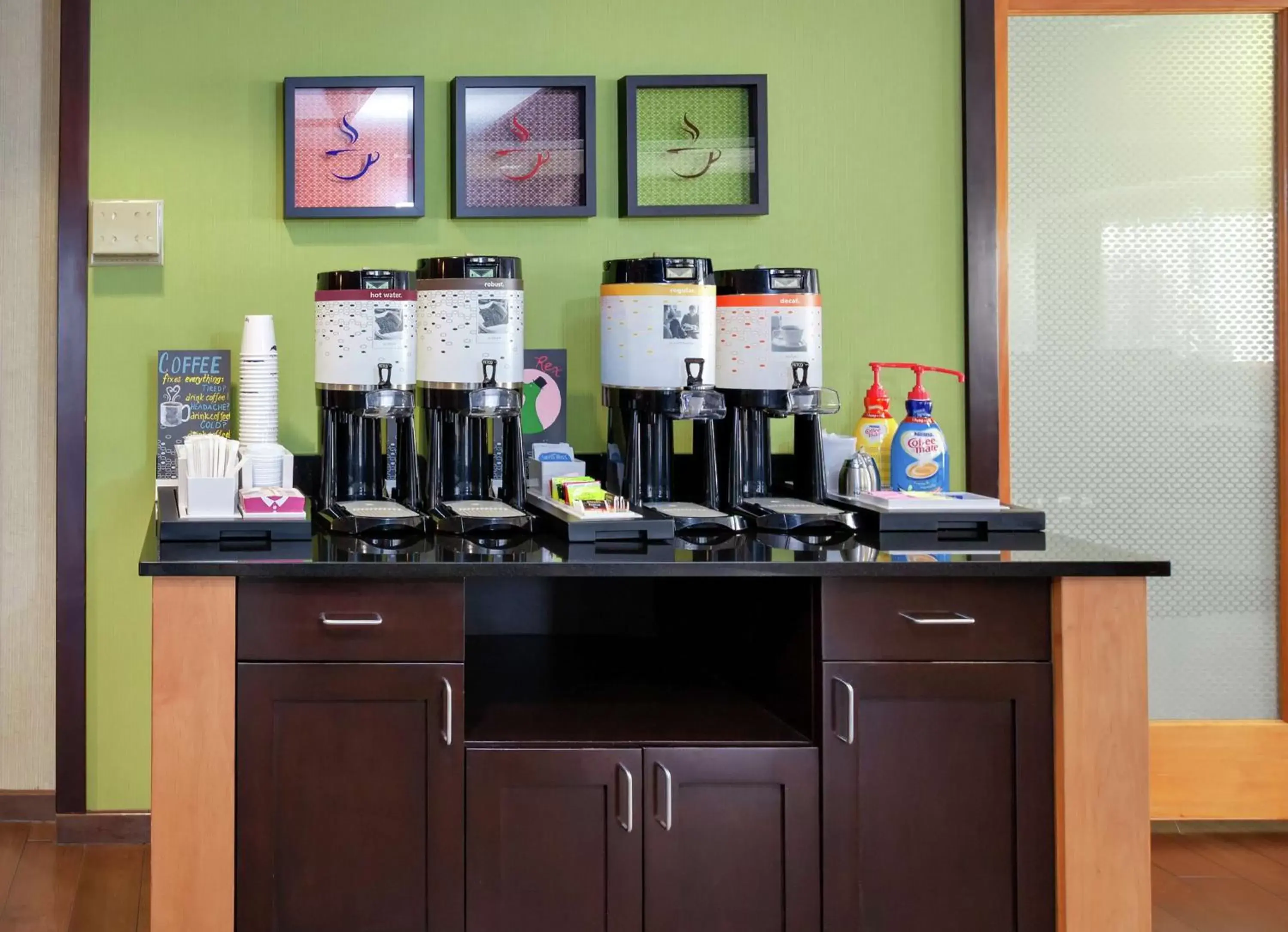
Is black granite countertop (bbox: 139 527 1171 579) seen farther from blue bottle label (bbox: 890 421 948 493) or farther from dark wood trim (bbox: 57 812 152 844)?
dark wood trim (bbox: 57 812 152 844)

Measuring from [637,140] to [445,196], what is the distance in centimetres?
39

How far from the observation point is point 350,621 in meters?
1.72

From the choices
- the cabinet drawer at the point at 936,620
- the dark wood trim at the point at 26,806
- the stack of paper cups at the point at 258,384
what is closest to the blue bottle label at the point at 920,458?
the cabinet drawer at the point at 936,620

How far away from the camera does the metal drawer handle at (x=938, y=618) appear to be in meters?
1.76

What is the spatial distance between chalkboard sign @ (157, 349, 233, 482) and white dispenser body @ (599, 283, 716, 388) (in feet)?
2.76

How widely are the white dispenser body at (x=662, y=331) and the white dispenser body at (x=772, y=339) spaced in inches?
2.7

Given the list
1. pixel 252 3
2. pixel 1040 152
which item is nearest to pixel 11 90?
pixel 252 3

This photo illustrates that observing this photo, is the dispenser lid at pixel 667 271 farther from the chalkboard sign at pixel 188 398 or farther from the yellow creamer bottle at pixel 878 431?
the chalkboard sign at pixel 188 398

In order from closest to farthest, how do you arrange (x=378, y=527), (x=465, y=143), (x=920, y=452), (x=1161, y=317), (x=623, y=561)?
(x=623, y=561), (x=378, y=527), (x=920, y=452), (x=465, y=143), (x=1161, y=317)

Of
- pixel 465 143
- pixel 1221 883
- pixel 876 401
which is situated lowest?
pixel 1221 883

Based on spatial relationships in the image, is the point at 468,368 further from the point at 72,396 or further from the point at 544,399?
the point at 72,396

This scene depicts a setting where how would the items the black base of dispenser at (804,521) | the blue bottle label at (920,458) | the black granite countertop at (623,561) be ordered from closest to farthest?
the black granite countertop at (623,561)
the black base of dispenser at (804,521)
the blue bottle label at (920,458)

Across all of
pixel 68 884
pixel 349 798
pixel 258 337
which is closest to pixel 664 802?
pixel 349 798

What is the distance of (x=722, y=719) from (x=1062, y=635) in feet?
1.62
